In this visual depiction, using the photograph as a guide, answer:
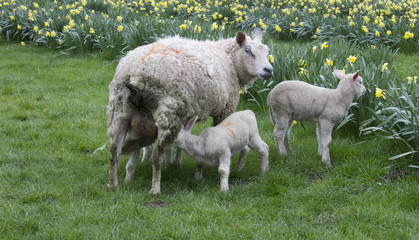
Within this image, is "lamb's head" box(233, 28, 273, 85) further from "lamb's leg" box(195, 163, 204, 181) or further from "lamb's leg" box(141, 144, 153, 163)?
"lamb's leg" box(141, 144, 153, 163)

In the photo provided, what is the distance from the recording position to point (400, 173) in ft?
15.8

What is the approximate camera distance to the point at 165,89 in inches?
168

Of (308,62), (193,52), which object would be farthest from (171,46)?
(308,62)

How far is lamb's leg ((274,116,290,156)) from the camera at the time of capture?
5.25 meters

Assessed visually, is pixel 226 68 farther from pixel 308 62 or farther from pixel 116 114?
pixel 308 62

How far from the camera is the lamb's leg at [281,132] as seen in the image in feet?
17.2

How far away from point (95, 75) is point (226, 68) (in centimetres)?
451

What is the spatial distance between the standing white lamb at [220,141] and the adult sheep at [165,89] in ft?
0.53

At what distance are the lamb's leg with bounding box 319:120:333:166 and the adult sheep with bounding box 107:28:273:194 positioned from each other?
2.63ft

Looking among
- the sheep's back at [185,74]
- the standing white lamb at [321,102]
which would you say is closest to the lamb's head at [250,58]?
the sheep's back at [185,74]

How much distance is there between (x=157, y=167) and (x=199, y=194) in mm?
470

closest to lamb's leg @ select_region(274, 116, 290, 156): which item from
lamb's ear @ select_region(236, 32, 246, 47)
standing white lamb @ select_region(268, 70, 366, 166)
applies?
standing white lamb @ select_region(268, 70, 366, 166)

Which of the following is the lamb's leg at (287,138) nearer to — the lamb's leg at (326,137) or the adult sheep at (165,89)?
Result: the lamb's leg at (326,137)

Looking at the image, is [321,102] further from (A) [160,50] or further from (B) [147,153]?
(B) [147,153]
